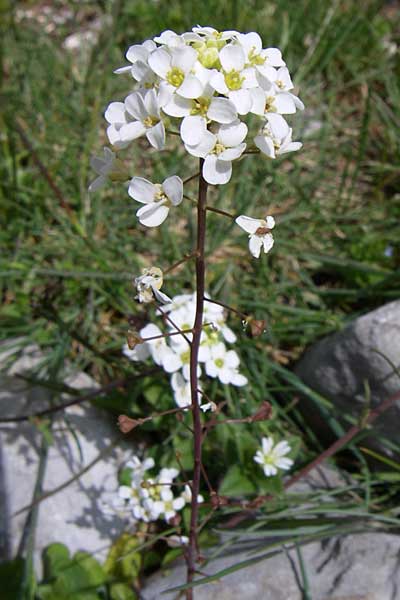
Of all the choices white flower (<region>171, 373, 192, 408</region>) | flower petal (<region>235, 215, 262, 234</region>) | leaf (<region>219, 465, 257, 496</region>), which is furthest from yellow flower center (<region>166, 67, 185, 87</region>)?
leaf (<region>219, 465, 257, 496</region>)

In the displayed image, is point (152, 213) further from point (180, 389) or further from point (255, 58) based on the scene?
point (180, 389)

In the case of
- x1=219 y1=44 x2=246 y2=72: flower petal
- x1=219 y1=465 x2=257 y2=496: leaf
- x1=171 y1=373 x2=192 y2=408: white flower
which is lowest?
x1=219 y1=465 x2=257 y2=496: leaf

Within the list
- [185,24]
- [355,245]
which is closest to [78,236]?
[355,245]

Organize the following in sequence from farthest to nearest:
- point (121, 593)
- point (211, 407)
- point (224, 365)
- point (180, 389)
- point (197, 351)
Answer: point (121, 593) < point (224, 365) < point (180, 389) < point (211, 407) < point (197, 351)

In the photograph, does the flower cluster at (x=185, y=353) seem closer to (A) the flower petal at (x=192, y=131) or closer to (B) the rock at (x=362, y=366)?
(B) the rock at (x=362, y=366)

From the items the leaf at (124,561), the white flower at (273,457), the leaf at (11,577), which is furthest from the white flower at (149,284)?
the leaf at (11,577)

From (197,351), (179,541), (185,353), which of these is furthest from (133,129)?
(179,541)

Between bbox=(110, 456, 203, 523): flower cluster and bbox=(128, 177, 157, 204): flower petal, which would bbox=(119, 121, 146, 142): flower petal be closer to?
bbox=(128, 177, 157, 204): flower petal

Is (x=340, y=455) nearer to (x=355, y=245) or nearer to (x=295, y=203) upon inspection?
(x=355, y=245)
